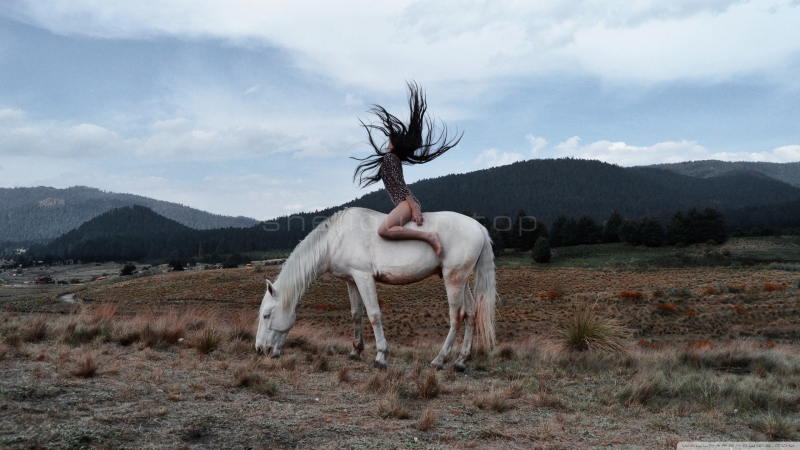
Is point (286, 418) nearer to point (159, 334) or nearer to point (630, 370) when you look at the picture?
point (159, 334)

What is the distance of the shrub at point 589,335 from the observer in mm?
8344

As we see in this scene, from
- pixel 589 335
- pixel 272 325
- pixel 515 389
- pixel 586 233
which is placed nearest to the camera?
pixel 515 389

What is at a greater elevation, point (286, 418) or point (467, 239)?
point (467, 239)

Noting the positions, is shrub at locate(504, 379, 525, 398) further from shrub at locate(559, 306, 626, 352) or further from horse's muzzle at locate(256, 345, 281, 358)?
shrub at locate(559, 306, 626, 352)

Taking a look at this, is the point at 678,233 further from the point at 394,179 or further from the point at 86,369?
the point at 86,369

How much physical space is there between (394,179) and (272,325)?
2.76 meters

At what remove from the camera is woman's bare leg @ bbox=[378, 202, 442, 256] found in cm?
618

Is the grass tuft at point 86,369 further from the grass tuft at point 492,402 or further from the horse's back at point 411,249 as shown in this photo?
the grass tuft at point 492,402

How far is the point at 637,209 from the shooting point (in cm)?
18375

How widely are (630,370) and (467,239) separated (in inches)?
122

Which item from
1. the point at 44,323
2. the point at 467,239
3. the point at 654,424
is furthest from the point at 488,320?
the point at 44,323

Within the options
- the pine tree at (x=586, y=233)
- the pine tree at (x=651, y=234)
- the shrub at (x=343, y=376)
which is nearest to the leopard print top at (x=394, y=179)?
the shrub at (x=343, y=376)

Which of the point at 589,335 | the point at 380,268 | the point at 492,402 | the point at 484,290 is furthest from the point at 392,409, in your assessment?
the point at 589,335

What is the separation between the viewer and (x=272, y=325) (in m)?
6.43
